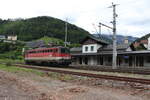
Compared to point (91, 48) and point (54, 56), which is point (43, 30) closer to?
point (91, 48)

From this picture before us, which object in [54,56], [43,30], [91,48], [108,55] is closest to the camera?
[54,56]

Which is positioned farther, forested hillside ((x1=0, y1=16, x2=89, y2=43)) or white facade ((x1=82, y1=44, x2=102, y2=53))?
forested hillside ((x1=0, y1=16, x2=89, y2=43))

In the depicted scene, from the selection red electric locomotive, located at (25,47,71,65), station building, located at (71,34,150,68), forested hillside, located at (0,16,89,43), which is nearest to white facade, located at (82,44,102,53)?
station building, located at (71,34,150,68)

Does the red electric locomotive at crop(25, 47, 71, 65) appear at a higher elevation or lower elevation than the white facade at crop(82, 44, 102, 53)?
lower

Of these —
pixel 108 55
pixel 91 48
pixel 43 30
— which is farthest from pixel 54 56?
pixel 43 30

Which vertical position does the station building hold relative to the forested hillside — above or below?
below

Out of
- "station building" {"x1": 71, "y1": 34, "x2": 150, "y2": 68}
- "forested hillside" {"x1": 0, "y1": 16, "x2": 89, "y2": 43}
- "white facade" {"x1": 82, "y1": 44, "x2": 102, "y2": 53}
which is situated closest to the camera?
"station building" {"x1": 71, "y1": 34, "x2": 150, "y2": 68}

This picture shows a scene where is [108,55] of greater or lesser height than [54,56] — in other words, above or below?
below

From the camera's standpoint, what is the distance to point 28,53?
114ft

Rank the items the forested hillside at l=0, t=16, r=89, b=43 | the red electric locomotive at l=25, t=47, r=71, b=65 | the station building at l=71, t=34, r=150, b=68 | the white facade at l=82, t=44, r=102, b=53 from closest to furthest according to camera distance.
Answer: the red electric locomotive at l=25, t=47, r=71, b=65
the station building at l=71, t=34, r=150, b=68
the white facade at l=82, t=44, r=102, b=53
the forested hillside at l=0, t=16, r=89, b=43

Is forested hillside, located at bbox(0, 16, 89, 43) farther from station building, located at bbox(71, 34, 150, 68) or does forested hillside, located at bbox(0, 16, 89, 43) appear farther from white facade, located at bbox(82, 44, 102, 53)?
station building, located at bbox(71, 34, 150, 68)

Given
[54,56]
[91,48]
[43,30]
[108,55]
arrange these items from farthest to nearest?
[43,30] → [91,48] → [108,55] → [54,56]

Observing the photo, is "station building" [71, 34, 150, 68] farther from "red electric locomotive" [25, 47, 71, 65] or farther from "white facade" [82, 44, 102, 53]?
"red electric locomotive" [25, 47, 71, 65]

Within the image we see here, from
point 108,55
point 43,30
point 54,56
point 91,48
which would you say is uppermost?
point 43,30
